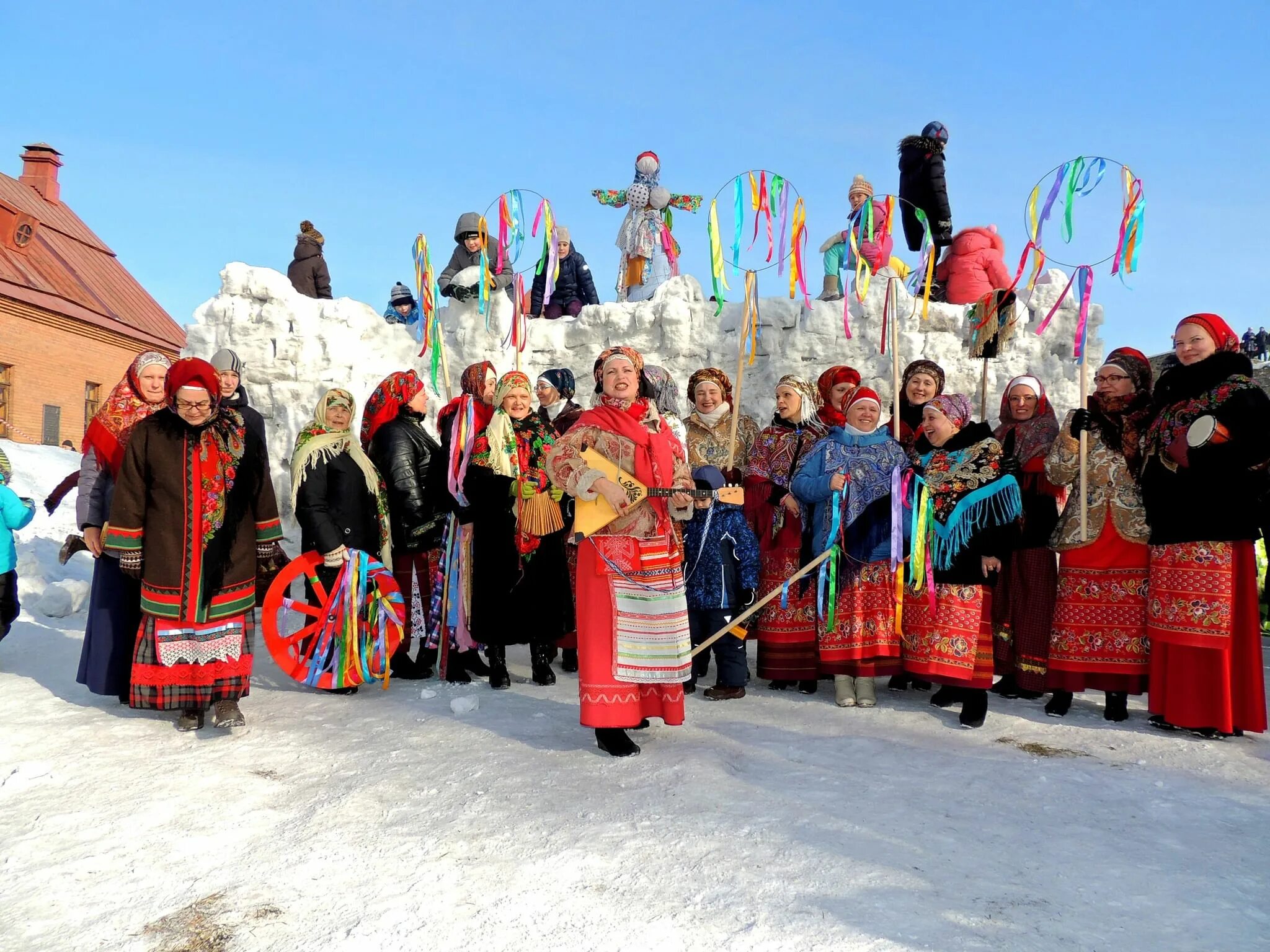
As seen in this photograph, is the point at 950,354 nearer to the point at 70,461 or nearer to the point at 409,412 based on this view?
the point at 409,412

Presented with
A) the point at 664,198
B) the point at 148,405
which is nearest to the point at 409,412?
the point at 148,405

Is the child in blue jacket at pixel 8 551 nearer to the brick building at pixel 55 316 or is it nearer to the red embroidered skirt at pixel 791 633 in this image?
the red embroidered skirt at pixel 791 633

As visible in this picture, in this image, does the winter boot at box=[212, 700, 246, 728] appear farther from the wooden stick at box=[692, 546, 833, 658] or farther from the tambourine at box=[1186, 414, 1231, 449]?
the tambourine at box=[1186, 414, 1231, 449]

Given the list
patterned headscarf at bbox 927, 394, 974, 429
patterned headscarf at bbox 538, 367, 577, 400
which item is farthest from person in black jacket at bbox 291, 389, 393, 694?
patterned headscarf at bbox 927, 394, 974, 429

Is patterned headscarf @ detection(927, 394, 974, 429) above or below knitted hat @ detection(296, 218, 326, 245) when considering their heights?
below

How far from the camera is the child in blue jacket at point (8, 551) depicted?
5.07 metres

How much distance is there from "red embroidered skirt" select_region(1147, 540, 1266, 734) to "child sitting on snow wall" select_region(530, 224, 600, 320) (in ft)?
22.8

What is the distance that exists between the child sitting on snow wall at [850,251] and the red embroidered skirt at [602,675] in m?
4.83

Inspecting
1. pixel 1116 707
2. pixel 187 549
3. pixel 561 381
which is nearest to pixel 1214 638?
pixel 1116 707

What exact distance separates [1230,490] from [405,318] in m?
8.25

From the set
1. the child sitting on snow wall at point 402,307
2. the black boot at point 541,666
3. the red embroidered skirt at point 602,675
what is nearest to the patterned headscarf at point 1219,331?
the red embroidered skirt at point 602,675

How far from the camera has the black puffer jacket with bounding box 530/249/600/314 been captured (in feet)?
32.7

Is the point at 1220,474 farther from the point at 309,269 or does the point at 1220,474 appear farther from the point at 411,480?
the point at 309,269

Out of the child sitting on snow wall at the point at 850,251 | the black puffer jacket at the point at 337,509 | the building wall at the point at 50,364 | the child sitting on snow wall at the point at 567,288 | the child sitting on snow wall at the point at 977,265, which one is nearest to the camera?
the black puffer jacket at the point at 337,509
